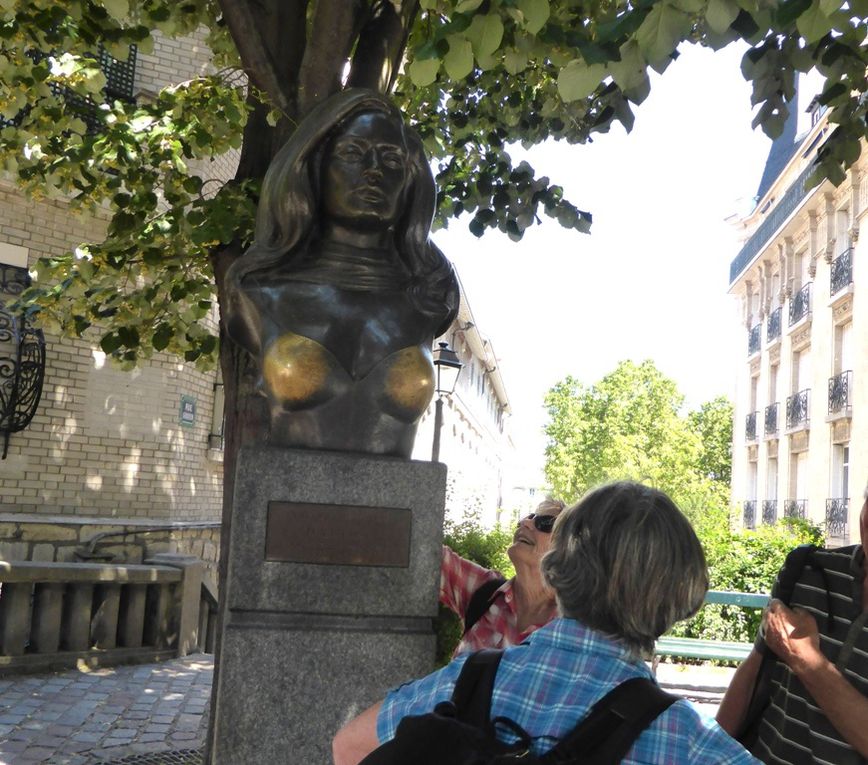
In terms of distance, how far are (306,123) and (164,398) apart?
33.3 ft

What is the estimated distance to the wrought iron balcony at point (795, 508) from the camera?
29375mm

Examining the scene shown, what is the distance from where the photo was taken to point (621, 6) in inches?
205

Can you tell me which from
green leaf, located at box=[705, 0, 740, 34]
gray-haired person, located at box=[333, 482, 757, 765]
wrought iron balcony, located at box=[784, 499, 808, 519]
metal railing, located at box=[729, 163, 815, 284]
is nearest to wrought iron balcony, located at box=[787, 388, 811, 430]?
wrought iron balcony, located at box=[784, 499, 808, 519]

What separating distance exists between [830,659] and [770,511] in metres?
32.2

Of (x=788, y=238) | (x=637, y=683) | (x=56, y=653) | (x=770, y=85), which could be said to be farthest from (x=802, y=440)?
(x=637, y=683)

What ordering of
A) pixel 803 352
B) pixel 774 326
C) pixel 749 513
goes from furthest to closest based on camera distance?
pixel 749 513
pixel 774 326
pixel 803 352

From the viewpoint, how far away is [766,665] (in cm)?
273

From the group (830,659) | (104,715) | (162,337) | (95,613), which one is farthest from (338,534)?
(95,613)

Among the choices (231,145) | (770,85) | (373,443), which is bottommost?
(373,443)

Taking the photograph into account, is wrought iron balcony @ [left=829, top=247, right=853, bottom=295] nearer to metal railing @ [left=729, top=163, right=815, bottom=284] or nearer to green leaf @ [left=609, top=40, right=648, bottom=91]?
metal railing @ [left=729, top=163, right=815, bottom=284]

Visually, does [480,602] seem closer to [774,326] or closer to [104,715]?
[104,715]

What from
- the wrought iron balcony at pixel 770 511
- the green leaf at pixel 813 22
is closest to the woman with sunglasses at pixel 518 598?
the green leaf at pixel 813 22

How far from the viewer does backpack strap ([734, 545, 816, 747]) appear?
2.73 meters

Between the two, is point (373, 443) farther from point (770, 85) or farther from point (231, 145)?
point (231, 145)
